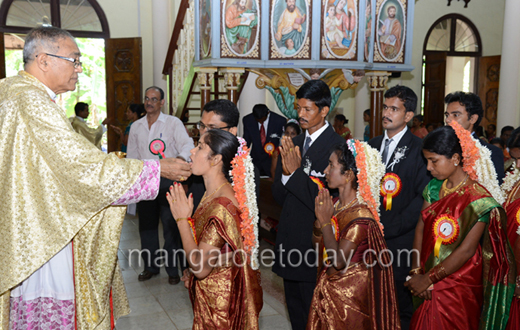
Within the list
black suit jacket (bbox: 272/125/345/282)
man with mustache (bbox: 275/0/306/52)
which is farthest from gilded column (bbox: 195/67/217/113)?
black suit jacket (bbox: 272/125/345/282)

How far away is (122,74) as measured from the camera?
1060 cm

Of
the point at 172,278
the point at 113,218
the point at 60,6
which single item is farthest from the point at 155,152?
the point at 60,6

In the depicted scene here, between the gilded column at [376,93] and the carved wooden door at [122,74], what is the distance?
5.80 meters

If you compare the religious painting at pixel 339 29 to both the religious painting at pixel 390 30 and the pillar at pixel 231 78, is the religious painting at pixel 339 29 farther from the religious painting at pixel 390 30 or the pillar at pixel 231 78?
the pillar at pixel 231 78

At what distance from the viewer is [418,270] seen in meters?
2.74

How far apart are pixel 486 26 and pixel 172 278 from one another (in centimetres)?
1188

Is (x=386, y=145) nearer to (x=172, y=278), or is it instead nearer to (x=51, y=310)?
(x=51, y=310)

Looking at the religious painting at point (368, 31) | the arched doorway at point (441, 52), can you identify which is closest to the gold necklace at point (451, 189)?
the religious painting at point (368, 31)

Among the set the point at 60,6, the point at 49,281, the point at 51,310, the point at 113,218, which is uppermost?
the point at 60,6

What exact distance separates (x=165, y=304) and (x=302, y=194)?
6.68ft

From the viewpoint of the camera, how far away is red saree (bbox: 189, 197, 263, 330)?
7.55 feet

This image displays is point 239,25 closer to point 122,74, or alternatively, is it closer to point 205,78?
point 205,78

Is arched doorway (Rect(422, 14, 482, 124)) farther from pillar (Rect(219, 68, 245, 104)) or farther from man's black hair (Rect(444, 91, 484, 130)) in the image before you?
man's black hair (Rect(444, 91, 484, 130))

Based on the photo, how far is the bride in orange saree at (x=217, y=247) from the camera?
7.52 feet
